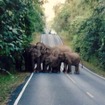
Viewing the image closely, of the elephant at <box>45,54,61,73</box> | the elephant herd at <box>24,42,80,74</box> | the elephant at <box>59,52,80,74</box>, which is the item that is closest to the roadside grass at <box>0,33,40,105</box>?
the elephant herd at <box>24,42,80,74</box>

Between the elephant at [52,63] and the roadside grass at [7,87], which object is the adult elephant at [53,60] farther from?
the roadside grass at [7,87]

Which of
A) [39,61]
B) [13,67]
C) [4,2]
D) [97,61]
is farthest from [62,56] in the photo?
[4,2]

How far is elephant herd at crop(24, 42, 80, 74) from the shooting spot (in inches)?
1377

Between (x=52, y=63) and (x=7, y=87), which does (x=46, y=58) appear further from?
(x=7, y=87)

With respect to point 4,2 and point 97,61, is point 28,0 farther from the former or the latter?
point 97,61

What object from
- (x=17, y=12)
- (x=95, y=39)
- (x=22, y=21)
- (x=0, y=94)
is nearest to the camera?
(x=0, y=94)

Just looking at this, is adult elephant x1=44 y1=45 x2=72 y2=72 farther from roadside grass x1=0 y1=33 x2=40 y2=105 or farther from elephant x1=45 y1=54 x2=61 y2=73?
roadside grass x1=0 y1=33 x2=40 y2=105

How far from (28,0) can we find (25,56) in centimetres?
1000

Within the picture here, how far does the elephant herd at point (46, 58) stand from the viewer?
1377 inches

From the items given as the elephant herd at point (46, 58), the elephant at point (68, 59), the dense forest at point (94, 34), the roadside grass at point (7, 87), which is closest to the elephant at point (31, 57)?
the elephant herd at point (46, 58)

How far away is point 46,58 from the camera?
116ft

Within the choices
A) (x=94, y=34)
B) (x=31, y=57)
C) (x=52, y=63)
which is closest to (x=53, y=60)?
(x=52, y=63)

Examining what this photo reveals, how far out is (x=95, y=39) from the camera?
52188 mm

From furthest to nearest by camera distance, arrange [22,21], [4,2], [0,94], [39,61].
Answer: [39,61], [22,21], [0,94], [4,2]
